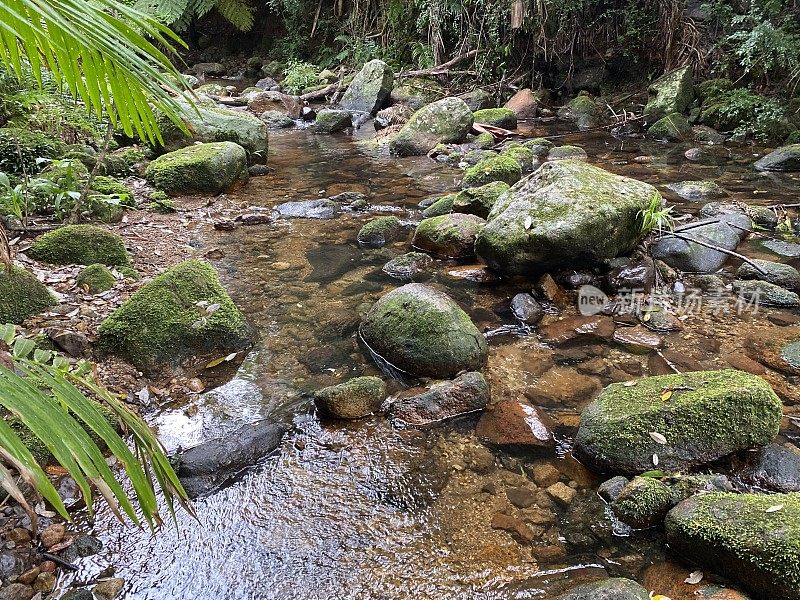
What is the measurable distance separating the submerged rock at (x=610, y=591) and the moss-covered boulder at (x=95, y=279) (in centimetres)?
342

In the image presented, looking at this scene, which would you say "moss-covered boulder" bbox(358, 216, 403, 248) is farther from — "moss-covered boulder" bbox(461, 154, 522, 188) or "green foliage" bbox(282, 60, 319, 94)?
"green foliage" bbox(282, 60, 319, 94)

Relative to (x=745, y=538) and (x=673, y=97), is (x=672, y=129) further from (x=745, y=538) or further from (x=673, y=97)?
(x=745, y=538)

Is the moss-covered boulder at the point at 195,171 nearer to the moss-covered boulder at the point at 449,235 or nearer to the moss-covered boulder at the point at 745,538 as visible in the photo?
the moss-covered boulder at the point at 449,235

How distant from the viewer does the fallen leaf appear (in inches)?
83.3

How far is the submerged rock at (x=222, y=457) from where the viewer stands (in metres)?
2.62

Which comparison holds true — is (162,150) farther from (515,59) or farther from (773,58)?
(773,58)

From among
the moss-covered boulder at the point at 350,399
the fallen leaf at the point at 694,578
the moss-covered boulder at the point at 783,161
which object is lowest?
the moss-covered boulder at the point at 783,161

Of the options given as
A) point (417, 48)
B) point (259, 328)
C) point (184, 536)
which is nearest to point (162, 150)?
point (259, 328)

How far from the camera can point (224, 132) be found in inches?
328

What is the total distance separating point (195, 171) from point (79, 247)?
290 cm

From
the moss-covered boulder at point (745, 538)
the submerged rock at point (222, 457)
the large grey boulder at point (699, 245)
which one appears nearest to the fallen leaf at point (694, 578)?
the moss-covered boulder at point (745, 538)

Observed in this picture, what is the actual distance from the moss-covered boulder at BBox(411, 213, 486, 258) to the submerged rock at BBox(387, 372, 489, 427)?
2.26m

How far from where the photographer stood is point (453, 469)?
2.77 m

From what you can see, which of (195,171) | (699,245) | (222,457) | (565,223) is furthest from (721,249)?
(195,171)
